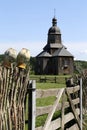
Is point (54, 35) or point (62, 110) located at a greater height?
point (54, 35)

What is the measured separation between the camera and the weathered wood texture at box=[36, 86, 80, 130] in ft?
24.3

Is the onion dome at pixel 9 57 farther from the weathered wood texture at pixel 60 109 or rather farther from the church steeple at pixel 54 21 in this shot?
the church steeple at pixel 54 21

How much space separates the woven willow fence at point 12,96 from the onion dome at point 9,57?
0.09 meters

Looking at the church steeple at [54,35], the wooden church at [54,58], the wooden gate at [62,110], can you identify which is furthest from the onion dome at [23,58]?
the church steeple at [54,35]

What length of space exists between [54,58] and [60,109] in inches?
3305

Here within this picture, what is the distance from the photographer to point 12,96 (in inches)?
241

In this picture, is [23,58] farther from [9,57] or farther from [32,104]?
[32,104]

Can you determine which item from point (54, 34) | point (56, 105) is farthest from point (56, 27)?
point (56, 105)

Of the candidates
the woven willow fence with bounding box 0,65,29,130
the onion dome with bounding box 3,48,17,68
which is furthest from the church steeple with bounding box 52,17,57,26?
the onion dome with bounding box 3,48,17,68

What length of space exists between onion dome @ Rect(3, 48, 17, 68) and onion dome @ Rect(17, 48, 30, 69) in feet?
0.30

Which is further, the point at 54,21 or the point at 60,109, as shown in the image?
the point at 54,21

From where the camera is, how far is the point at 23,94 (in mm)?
6484

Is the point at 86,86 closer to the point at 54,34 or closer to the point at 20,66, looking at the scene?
the point at 20,66

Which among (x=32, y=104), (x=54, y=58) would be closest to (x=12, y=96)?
(x=32, y=104)
